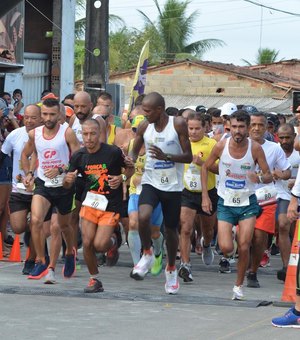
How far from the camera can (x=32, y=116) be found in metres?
13.3

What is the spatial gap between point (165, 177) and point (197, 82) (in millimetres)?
33028

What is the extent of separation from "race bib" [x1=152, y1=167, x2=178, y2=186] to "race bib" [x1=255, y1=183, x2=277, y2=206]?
4.54 feet

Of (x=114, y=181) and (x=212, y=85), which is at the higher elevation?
(x=212, y=85)

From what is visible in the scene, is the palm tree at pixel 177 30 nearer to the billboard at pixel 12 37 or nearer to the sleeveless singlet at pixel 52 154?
the billboard at pixel 12 37

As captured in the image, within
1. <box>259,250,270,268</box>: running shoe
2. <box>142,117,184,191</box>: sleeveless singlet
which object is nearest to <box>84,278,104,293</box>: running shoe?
<box>142,117,184,191</box>: sleeveless singlet

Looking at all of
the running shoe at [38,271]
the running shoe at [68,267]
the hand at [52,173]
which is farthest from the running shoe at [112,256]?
the hand at [52,173]

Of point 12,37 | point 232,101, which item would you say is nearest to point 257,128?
point 12,37

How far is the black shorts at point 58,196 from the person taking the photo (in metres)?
12.0

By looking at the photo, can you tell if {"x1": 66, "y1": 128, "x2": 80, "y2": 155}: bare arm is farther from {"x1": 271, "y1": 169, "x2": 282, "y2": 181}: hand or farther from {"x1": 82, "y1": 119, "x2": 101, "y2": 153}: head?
{"x1": 271, "y1": 169, "x2": 282, "y2": 181}: hand

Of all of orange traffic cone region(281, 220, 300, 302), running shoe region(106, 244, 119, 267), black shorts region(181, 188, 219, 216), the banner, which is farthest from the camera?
the banner

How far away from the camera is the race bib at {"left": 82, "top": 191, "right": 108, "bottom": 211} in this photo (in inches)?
443

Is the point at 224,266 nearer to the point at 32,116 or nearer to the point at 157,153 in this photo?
the point at 32,116

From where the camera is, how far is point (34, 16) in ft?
87.2

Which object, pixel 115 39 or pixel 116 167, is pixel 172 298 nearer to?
pixel 116 167
